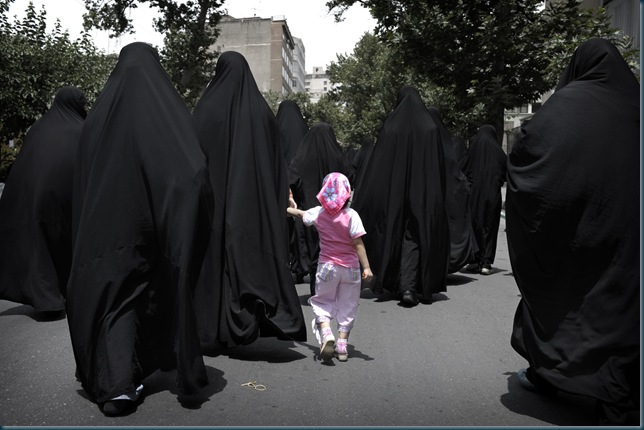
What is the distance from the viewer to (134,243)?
405 centimetres

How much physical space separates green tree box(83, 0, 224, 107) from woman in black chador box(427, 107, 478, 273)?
15226 millimetres

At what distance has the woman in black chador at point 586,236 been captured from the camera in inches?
142

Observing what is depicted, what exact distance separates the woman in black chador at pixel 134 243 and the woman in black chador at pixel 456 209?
5.46m

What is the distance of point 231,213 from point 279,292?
68 cm

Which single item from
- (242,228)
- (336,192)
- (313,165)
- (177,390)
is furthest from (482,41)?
(177,390)

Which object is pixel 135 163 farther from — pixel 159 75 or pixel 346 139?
pixel 346 139

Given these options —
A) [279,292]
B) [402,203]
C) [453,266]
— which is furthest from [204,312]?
[453,266]

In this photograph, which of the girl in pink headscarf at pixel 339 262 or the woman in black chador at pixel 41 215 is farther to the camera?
the woman in black chador at pixel 41 215

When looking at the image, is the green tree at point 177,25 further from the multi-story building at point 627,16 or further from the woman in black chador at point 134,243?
the woman in black chador at point 134,243

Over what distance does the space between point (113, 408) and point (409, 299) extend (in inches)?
163

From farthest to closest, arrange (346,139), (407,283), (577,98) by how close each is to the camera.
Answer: (346,139)
(407,283)
(577,98)

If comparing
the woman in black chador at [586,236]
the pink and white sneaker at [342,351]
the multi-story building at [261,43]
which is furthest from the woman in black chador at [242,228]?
the multi-story building at [261,43]

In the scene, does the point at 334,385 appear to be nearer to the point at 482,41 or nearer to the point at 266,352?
the point at 266,352

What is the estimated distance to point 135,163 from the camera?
412cm
